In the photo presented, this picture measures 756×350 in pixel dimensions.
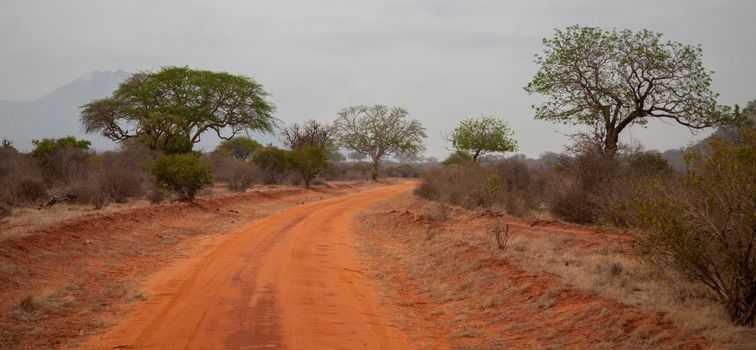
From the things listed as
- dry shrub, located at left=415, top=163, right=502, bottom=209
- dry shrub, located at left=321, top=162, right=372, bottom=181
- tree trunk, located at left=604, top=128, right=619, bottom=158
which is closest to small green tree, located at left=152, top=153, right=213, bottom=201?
dry shrub, located at left=415, top=163, right=502, bottom=209

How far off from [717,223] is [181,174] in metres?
20.1

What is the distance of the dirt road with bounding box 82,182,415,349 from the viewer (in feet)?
21.1

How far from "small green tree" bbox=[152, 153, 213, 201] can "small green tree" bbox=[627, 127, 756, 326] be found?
1928 cm

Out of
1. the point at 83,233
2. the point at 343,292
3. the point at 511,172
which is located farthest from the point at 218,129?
the point at 343,292

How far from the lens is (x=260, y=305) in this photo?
26.2ft

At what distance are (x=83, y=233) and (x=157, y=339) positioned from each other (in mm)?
8097

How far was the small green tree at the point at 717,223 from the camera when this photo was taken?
6238 millimetres

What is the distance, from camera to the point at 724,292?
673 cm

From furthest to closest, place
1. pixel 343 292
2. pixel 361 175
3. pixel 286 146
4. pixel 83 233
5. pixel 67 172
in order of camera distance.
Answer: pixel 361 175
pixel 286 146
pixel 67 172
pixel 83 233
pixel 343 292

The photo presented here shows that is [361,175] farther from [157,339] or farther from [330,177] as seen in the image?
[157,339]

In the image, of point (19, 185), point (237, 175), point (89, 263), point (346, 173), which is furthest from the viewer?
point (346, 173)

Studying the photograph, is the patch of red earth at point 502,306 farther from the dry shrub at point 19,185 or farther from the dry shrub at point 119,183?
the dry shrub at point 19,185

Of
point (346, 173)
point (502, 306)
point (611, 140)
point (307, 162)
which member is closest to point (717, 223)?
point (502, 306)

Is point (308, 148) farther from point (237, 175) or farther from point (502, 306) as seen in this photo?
point (502, 306)
